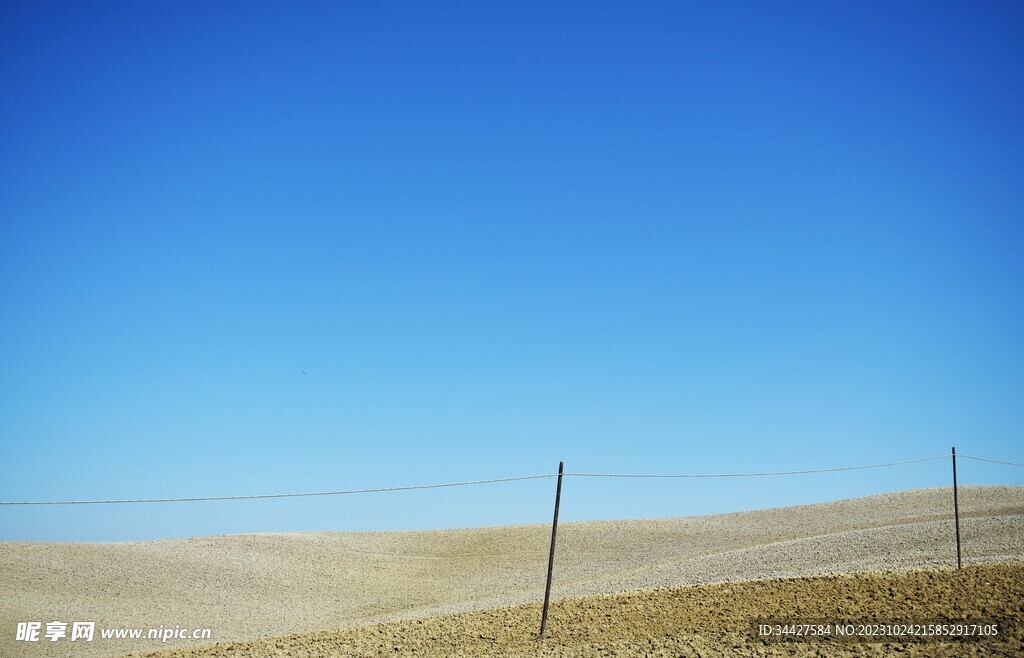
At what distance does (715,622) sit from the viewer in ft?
40.4

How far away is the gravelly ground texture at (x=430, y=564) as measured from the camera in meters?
20.4

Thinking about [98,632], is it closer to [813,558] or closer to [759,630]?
[759,630]

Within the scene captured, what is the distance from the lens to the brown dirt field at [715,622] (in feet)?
35.8

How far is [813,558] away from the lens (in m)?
22.4

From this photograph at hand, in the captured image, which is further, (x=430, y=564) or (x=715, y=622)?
(x=430, y=564)

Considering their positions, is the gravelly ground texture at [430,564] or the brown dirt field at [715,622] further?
the gravelly ground texture at [430,564]

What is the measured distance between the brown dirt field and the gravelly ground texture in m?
2.94

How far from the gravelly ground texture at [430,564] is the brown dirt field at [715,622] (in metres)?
2.94

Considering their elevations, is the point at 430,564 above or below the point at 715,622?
above

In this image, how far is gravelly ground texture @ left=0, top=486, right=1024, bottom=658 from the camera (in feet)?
66.8

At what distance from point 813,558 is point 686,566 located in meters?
3.64

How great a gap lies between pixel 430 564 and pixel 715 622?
878 inches

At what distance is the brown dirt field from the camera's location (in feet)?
35.8

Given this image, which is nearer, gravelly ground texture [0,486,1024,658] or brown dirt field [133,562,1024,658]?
brown dirt field [133,562,1024,658]
